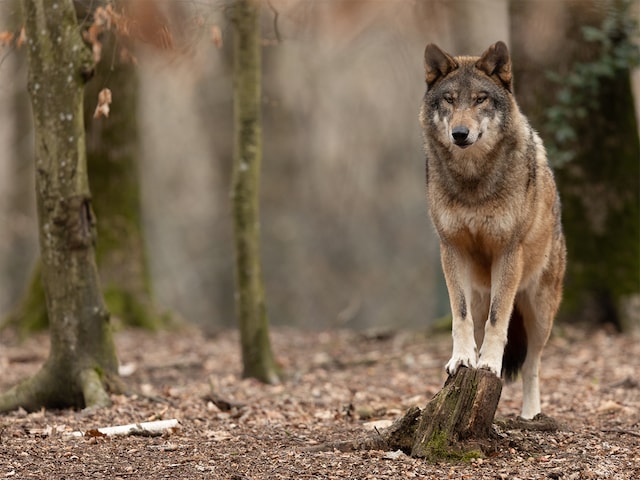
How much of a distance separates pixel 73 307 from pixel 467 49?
8.24m

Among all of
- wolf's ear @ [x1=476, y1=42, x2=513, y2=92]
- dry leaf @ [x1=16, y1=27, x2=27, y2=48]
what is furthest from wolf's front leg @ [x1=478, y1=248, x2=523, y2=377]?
dry leaf @ [x1=16, y1=27, x2=27, y2=48]

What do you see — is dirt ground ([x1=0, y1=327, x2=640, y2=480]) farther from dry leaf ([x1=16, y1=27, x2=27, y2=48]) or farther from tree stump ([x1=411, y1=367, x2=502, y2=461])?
dry leaf ([x1=16, y1=27, x2=27, y2=48])

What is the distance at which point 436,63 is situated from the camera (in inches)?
233

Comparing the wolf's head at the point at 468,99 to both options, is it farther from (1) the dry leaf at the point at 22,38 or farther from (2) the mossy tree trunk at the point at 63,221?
(1) the dry leaf at the point at 22,38

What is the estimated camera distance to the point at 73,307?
6785 mm

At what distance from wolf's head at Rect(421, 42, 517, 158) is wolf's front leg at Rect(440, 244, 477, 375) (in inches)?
30.6

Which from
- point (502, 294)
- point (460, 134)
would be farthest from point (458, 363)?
point (460, 134)

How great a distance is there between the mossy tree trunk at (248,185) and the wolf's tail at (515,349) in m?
2.82

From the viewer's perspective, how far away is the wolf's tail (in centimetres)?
664

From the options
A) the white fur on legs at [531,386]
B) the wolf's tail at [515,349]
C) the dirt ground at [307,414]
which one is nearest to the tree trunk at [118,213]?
the dirt ground at [307,414]

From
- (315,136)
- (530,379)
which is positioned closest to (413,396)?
(530,379)

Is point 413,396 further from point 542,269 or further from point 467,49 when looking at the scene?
point 467,49

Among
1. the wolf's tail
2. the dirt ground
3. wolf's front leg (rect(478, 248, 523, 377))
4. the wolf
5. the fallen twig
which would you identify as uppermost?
the wolf

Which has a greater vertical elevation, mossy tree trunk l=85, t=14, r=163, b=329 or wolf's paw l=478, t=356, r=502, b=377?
mossy tree trunk l=85, t=14, r=163, b=329
